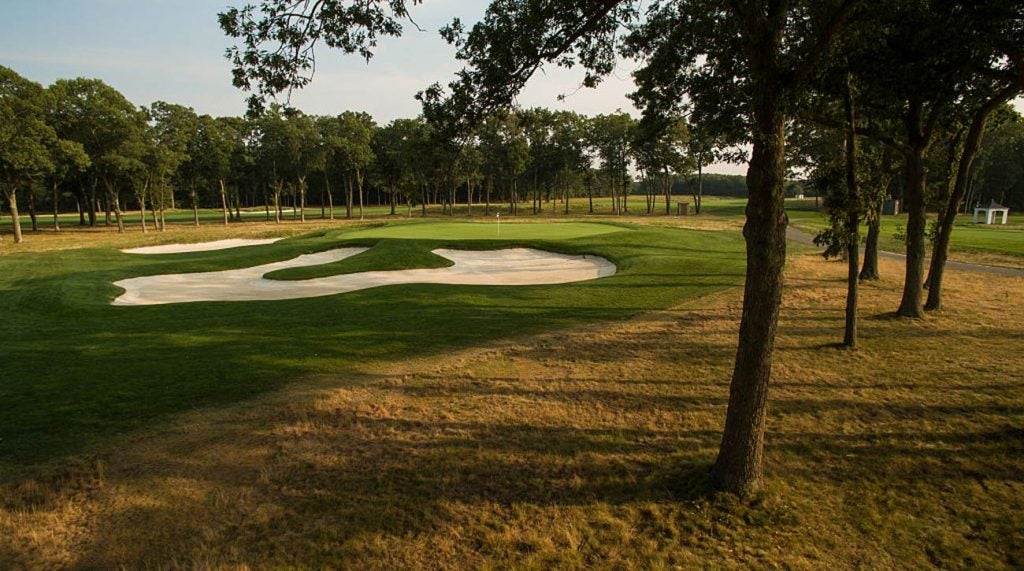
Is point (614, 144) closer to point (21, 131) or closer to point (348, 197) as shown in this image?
point (348, 197)

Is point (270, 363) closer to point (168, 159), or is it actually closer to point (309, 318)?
point (309, 318)

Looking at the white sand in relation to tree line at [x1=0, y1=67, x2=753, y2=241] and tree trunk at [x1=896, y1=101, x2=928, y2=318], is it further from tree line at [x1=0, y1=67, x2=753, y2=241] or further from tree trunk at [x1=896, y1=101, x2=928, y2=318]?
tree trunk at [x1=896, y1=101, x2=928, y2=318]

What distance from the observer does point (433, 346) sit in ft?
38.2

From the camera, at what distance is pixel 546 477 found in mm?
6523

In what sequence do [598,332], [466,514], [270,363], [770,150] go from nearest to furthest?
[770,150] < [466,514] < [270,363] < [598,332]

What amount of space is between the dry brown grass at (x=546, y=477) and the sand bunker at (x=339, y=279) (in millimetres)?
10054

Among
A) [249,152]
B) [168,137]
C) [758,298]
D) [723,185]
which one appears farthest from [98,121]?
[723,185]

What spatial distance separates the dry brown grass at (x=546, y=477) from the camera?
523 centimetres

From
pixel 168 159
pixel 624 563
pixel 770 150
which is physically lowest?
pixel 624 563

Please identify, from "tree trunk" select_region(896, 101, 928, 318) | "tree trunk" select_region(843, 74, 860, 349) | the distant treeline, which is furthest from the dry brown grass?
the distant treeline

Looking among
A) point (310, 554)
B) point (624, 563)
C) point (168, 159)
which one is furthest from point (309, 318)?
point (168, 159)

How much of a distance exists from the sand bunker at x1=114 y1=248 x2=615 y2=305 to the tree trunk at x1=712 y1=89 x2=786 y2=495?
13.7m

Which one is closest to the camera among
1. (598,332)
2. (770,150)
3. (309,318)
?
(770,150)

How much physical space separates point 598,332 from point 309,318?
757 cm
